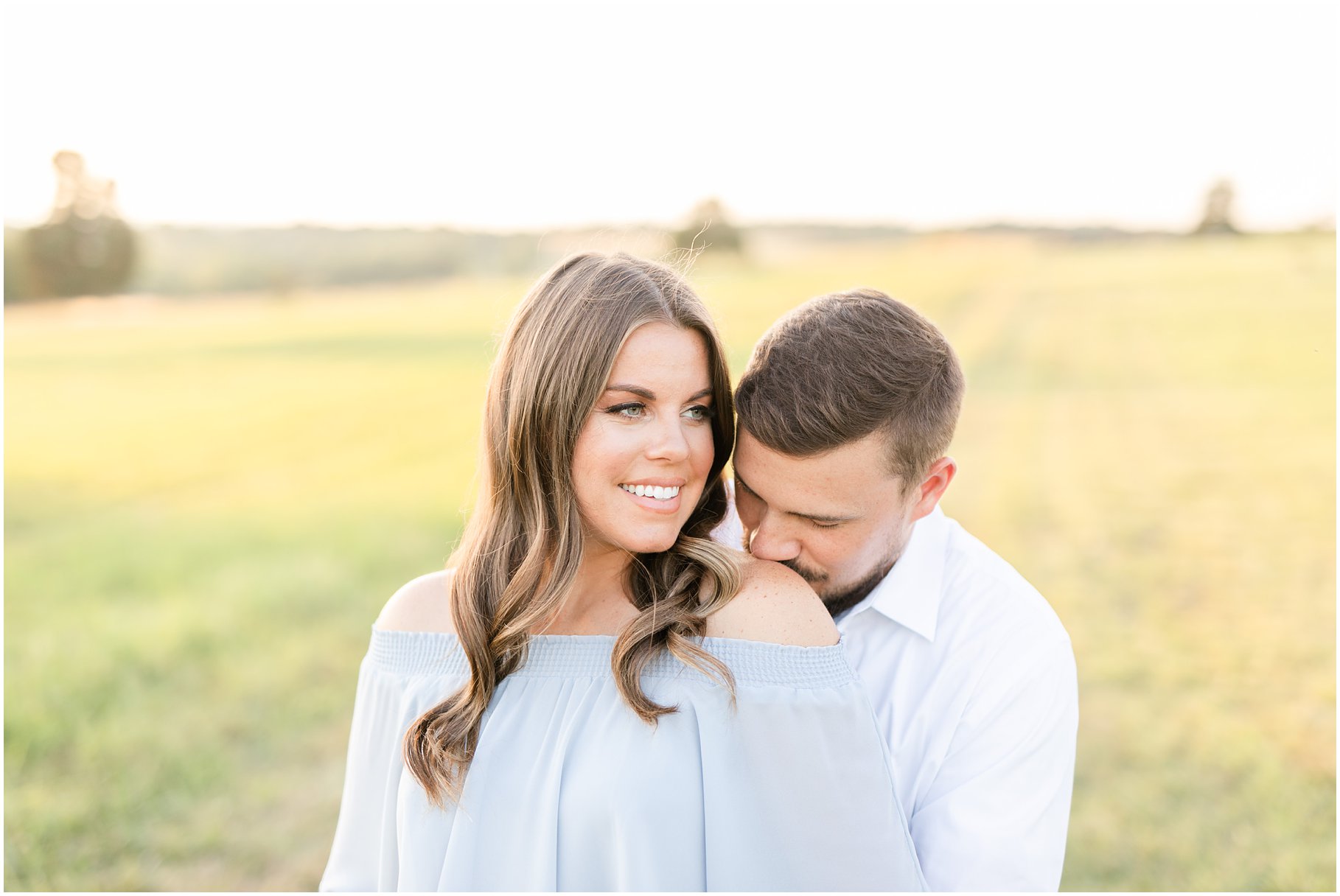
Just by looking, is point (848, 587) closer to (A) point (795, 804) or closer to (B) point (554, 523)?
(A) point (795, 804)

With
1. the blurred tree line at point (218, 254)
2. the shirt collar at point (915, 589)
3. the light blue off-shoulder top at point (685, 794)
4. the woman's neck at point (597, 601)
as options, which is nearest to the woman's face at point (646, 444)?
the woman's neck at point (597, 601)

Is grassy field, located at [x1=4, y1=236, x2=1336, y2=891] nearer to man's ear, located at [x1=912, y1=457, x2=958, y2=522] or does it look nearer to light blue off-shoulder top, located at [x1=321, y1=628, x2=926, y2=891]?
man's ear, located at [x1=912, y1=457, x2=958, y2=522]

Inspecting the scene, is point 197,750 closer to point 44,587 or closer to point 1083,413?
point 44,587

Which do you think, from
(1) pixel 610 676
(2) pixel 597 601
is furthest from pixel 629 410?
(1) pixel 610 676

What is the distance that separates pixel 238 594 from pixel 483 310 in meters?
23.4

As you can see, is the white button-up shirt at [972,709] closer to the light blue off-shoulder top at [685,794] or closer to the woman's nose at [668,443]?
the light blue off-shoulder top at [685,794]

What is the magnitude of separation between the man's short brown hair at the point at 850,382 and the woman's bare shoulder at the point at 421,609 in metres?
0.87

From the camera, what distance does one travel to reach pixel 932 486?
2.70 metres

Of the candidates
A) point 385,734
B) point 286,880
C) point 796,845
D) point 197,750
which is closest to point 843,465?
point 796,845

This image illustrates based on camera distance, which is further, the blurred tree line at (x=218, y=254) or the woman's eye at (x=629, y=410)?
the blurred tree line at (x=218, y=254)

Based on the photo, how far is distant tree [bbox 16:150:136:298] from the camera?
24.5 meters

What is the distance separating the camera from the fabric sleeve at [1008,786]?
2418 millimetres

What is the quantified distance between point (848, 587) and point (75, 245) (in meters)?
26.8

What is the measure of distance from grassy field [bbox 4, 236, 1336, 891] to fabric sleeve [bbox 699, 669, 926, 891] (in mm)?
1003
